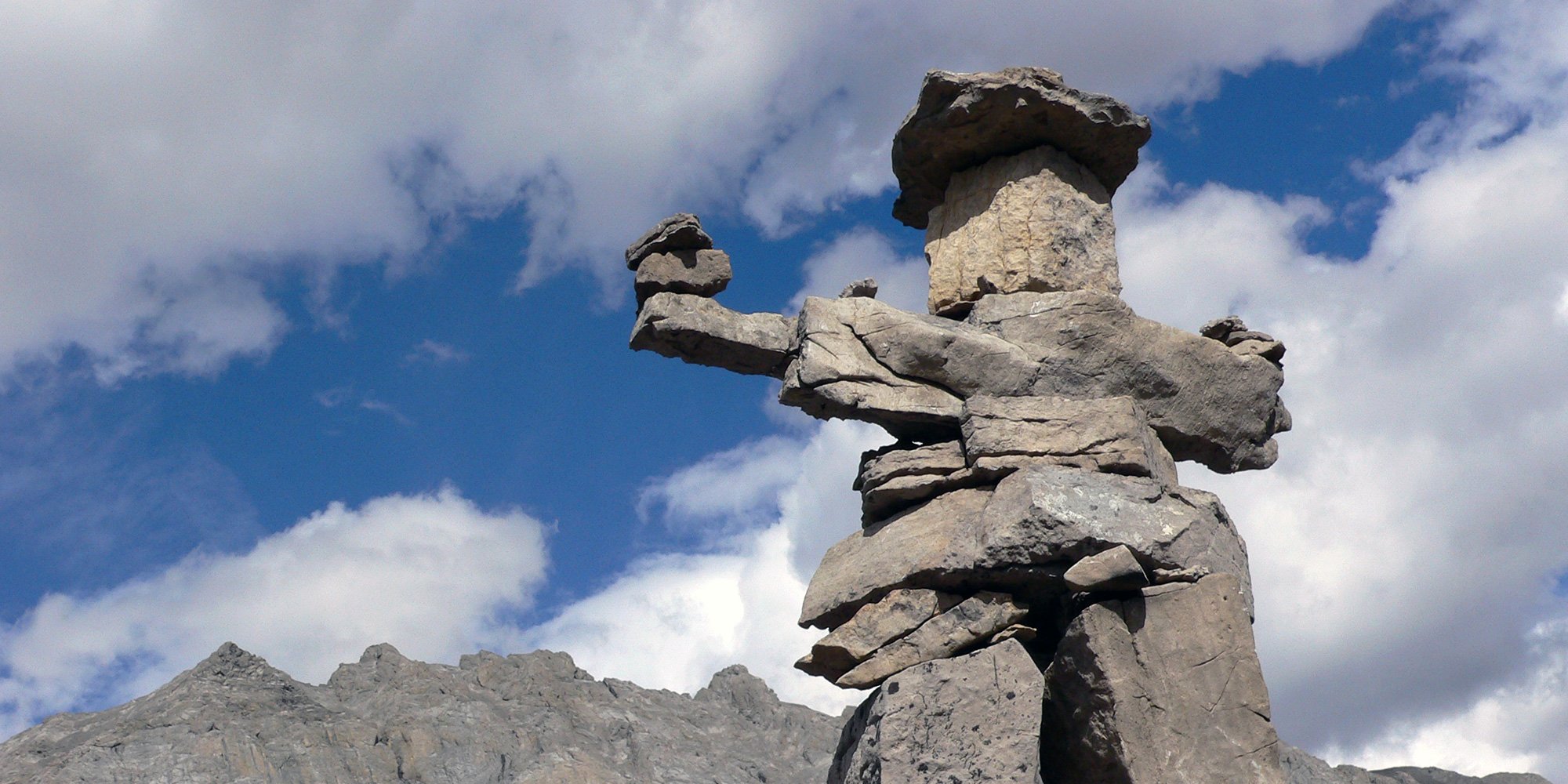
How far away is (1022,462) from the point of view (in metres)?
9.51

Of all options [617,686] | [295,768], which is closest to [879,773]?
[295,768]

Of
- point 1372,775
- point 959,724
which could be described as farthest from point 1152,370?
point 1372,775

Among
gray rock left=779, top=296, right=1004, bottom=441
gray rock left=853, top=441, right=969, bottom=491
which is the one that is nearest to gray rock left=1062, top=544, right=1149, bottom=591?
gray rock left=853, top=441, right=969, bottom=491

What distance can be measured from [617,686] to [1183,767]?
286 feet

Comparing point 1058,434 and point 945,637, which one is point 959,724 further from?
point 1058,434

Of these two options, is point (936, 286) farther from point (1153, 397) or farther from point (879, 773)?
point (879, 773)

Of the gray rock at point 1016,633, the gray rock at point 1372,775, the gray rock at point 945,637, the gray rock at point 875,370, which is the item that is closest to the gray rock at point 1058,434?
the gray rock at point 875,370

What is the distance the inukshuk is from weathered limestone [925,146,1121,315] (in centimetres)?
2

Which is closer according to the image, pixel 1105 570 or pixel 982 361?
pixel 1105 570

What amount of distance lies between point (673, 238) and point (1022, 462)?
9.94ft

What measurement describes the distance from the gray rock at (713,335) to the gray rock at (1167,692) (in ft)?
9.67

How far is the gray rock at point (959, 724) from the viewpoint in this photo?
8.48 metres

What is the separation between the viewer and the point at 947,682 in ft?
28.8

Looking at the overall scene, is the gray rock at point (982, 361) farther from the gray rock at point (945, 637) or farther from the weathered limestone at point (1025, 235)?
the gray rock at point (945, 637)
